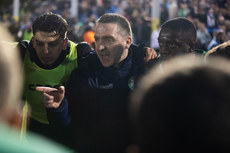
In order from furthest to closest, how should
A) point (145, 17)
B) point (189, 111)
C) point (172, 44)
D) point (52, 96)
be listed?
1. point (145, 17)
2. point (172, 44)
3. point (52, 96)
4. point (189, 111)

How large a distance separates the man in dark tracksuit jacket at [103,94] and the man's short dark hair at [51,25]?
0.32 meters

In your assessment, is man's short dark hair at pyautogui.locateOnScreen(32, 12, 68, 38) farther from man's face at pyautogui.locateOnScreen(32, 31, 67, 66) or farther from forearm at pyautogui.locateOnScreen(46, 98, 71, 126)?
forearm at pyautogui.locateOnScreen(46, 98, 71, 126)

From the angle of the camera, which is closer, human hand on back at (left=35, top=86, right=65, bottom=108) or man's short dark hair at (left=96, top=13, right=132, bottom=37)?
human hand on back at (left=35, top=86, right=65, bottom=108)

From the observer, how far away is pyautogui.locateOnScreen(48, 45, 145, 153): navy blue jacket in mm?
3568

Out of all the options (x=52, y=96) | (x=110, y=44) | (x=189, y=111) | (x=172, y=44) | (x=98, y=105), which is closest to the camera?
(x=189, y=111)

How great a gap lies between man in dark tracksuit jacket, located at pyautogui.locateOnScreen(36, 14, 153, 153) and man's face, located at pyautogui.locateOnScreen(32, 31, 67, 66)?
0.24 meters

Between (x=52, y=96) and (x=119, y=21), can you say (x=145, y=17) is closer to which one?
(x=119, y=21)

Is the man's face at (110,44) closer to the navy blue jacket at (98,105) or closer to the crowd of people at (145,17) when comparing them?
the navy blue jacket at (98,105)

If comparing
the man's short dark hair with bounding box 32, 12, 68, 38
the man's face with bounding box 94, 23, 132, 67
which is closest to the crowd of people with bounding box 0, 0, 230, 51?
the man's short dark hair with bounding box 32, 12, 68, 38

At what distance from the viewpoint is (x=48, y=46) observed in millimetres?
4113

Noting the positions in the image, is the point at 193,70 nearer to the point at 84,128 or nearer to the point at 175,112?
the point at 175,112

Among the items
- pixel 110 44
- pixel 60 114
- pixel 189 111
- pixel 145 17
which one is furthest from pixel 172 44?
pixel 145 17

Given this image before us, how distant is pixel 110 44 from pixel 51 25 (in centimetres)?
59

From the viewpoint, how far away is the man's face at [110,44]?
154 inches
